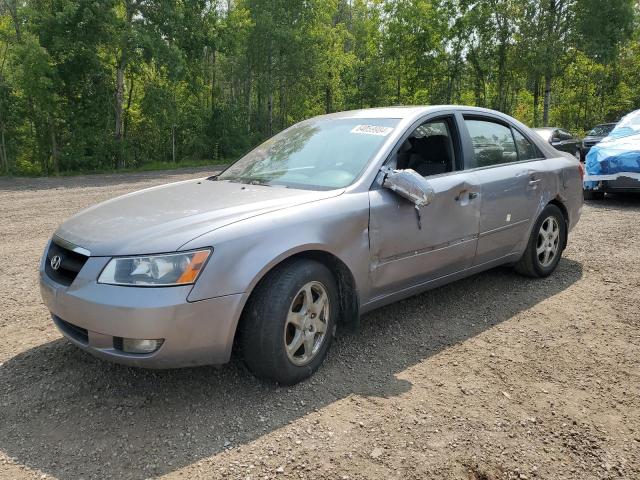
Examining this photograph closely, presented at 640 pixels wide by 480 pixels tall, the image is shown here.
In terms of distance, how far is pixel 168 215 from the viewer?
298cm

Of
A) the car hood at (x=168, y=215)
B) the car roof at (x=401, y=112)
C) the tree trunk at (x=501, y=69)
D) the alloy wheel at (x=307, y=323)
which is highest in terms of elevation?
the tree trunk at (x=501, y=69)

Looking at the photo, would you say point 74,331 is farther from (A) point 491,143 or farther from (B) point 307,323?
(A) point 491,143

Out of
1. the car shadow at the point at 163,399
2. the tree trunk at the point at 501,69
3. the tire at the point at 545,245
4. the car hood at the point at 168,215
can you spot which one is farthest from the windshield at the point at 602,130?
the car hood at the point at 168,215

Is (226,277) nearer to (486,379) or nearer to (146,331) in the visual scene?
(146,331)

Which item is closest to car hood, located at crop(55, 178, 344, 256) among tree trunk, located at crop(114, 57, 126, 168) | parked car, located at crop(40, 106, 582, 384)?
parked car, located at crop(40, 106, 582, 384)

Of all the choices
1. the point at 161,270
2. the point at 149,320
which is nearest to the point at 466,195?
the point at 161,270

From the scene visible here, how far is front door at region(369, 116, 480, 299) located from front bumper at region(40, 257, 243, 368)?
1104 mm

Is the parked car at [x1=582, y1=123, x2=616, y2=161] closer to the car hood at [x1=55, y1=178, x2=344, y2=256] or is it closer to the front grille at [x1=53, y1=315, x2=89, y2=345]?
the car hood at [x1=55, y1=178, x2=344, y2=256]

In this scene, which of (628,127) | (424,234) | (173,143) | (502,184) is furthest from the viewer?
(173,143)

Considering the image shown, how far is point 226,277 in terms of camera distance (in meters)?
2.66

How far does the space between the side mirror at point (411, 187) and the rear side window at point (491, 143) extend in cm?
104

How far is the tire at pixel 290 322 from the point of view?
280 cm

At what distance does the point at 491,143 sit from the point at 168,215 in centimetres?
277

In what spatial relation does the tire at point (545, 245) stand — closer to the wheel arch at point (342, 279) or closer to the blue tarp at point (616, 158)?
the wheel arch at point (342, 279)
